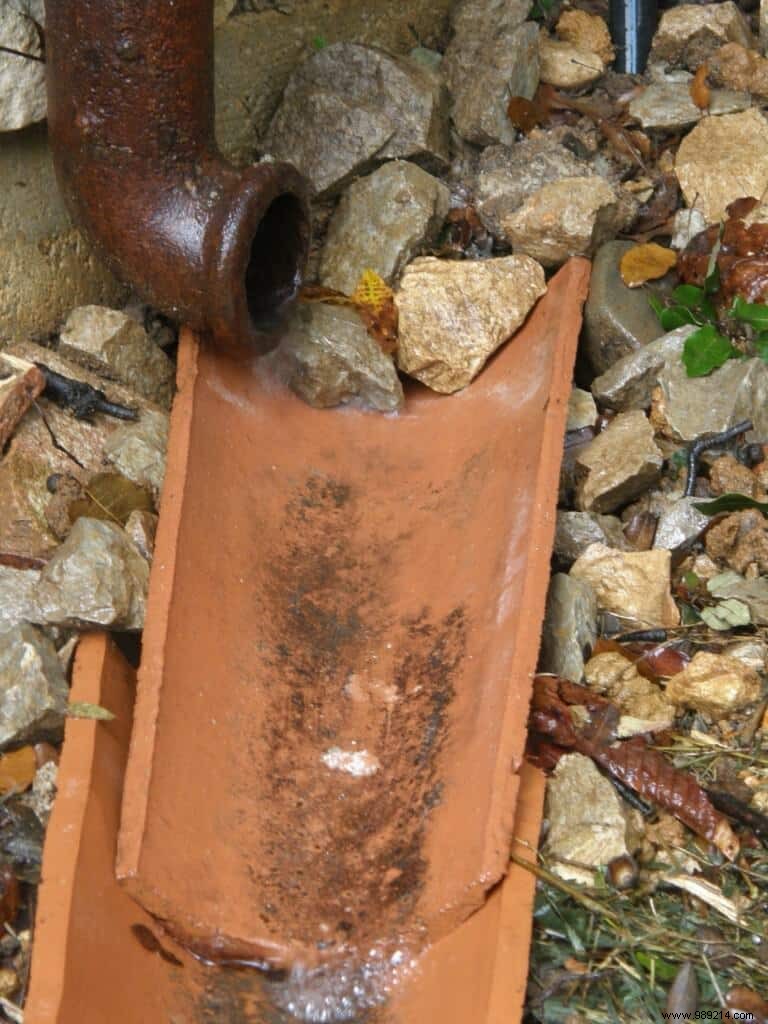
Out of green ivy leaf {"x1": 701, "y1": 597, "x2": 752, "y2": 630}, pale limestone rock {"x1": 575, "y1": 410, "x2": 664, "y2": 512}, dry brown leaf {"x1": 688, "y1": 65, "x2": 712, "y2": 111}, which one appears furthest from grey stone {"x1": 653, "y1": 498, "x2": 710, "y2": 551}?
dry brown leaf {"x1": 688, "y1": 65, "x2": 712, "y2": 111}

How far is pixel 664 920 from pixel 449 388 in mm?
1703

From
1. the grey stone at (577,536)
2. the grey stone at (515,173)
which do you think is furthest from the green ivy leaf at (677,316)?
the grey stone at (577,536)

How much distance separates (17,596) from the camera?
306cm

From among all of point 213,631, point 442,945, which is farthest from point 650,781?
point 213,631

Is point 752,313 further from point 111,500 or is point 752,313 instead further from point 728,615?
point 111,500

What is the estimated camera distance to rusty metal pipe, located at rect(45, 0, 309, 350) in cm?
312

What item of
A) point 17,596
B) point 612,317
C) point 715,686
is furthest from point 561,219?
point 17,596

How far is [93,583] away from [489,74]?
2432 millimetres

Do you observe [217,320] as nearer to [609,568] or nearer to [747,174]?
[609,568]

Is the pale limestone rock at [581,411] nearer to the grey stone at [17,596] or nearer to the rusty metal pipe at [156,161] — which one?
the rusty metal pipe at [156,161]

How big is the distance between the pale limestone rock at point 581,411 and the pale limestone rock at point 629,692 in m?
0.94


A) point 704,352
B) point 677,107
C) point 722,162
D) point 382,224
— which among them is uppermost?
point 677,107

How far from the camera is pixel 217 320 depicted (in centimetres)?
334

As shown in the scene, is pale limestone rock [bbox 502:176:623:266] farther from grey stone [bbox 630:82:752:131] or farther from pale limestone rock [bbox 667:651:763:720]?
pale limestone rock [bbox 667:651:763:720]
